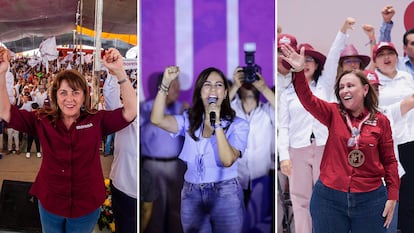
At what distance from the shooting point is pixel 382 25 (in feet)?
10.7

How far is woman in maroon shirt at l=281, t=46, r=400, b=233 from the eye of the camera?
299 centimetres

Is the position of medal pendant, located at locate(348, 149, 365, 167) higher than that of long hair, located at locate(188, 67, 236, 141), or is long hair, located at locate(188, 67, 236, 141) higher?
long hair, located at locate(188, 67, 236, 141)

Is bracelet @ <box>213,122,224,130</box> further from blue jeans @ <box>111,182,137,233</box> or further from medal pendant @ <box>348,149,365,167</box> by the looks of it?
medal pendant @ <box>348,149,365,167</box>

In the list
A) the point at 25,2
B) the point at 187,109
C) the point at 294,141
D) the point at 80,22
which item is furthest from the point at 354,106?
the point at 25,2

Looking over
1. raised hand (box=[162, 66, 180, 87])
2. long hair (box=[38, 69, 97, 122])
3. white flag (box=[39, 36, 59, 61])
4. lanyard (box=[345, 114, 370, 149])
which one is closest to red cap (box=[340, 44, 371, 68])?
lanyard (box=[345, 114, 370, 149])

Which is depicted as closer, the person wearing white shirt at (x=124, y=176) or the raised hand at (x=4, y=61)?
the raised hand at (x=4, y=61)

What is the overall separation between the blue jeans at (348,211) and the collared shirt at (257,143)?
1.57 ft

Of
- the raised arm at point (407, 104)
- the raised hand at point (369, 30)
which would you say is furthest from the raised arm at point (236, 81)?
the raised arm at point (407, 104)

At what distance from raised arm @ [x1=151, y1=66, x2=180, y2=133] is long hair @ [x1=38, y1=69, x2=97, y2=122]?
471 millimetres

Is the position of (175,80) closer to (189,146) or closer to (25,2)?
(189,146)

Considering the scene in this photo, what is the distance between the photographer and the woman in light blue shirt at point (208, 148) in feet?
10.6

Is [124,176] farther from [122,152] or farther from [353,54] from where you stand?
[353,54]

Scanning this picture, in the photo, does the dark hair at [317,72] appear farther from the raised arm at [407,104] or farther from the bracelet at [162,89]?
the bracelet at [162,89]

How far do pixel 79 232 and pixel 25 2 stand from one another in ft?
5.79
